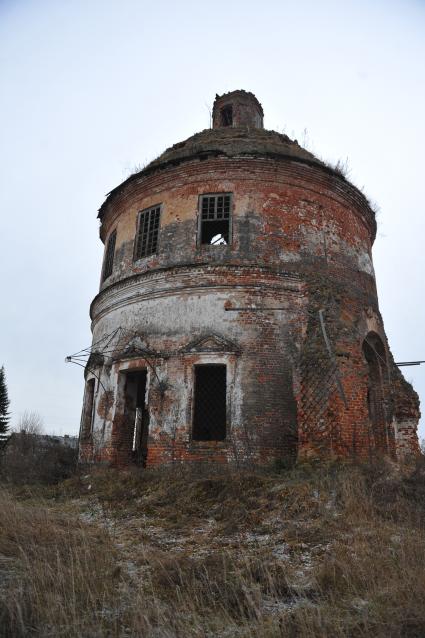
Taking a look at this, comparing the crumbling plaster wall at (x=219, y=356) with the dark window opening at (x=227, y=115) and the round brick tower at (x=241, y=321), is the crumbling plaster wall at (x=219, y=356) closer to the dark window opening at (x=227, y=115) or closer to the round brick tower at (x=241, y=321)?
the round brick tower at (x=241, y=321)

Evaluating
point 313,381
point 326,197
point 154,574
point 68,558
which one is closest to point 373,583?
point 154,574

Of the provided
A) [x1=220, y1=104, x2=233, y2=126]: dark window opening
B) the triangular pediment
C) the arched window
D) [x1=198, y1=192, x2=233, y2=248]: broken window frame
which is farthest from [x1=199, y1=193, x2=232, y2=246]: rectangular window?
[x1=220, y1=104, x2=233, y2=126]: dark window opening

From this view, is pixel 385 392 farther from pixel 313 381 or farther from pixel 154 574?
pixel 154 574

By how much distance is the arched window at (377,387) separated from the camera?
1342 centimetres

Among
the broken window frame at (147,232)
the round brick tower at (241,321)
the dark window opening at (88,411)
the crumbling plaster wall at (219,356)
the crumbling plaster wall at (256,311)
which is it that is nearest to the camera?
the crumbling plaster wall at (256,311)

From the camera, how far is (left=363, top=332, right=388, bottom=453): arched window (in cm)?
1342

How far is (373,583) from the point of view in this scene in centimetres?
472

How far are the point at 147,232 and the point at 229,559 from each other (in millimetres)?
10033

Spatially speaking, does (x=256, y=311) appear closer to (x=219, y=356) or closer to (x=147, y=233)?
(x=219, y=356)

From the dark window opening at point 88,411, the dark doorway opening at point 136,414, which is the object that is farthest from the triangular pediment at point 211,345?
the dark window opening at point 88,411

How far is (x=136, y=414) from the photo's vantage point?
13148 millimetres

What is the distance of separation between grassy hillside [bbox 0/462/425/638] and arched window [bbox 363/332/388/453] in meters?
4.24

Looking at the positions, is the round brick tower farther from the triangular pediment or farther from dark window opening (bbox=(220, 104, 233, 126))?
dark window opening (bbox=(220, 104, 233, 126))

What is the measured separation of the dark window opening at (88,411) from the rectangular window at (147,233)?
4110 mm
